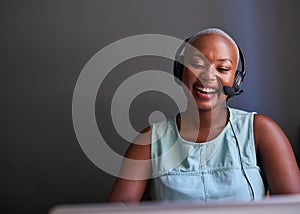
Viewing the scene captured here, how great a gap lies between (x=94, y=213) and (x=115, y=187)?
0.68 metres

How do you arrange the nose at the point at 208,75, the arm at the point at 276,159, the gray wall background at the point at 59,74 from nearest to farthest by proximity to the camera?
the arm at the point at 276,159 → the nose at the point at 208,75 → the gray wall background at the point at 59,74

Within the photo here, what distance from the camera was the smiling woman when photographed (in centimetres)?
107

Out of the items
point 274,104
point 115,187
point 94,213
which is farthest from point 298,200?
point 274,104

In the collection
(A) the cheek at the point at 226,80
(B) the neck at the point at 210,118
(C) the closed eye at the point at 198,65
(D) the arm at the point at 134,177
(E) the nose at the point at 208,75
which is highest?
(C) the closed eye at the point at 198,65

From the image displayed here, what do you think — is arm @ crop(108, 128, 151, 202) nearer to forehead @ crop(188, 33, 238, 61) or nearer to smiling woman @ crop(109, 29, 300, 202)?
smiling woman @ crop(109, 29, 300, 202)

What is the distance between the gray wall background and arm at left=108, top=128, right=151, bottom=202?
746 mm

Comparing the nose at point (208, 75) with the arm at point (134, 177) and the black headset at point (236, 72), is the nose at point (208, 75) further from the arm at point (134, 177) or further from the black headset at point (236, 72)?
the arm at point (134, 177)

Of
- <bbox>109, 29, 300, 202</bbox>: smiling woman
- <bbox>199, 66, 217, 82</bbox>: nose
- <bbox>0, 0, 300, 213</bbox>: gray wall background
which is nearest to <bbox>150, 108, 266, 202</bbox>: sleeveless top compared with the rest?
<bbox>109, 29, 300, 202</bbox>: smiling woman

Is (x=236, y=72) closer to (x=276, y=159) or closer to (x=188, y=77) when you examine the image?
(x=188, y=77)

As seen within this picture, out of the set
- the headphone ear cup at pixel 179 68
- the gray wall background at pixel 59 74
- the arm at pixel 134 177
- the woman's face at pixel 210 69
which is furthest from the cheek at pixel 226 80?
the gray wall background at pixel 59 74

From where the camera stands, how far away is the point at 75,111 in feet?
6.28

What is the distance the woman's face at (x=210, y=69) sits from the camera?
1.16m

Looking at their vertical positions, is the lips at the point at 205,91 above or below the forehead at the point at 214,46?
below

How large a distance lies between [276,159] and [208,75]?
288 mm
